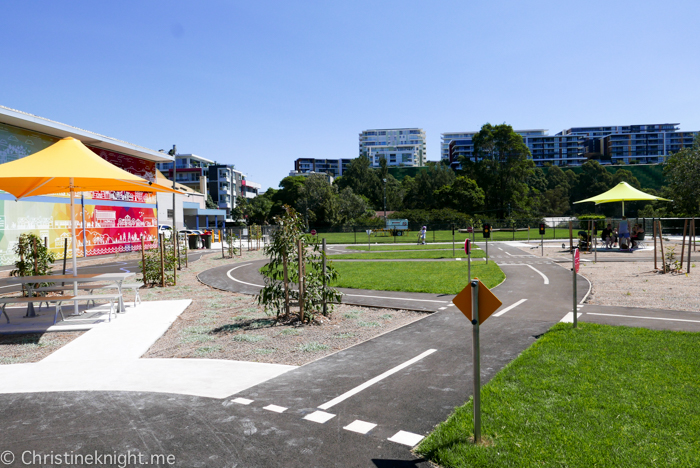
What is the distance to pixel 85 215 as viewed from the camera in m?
31.8

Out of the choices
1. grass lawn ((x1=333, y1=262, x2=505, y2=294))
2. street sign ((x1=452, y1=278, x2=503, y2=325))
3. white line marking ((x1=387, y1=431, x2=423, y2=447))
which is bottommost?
white line marking ((x1=387, y1=431, x2=423, y2=447))

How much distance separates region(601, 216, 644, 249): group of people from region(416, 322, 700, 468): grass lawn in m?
25.4

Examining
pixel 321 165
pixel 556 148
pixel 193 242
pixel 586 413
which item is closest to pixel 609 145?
pixel 556 148

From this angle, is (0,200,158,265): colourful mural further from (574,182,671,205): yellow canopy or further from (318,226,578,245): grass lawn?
(574,182,671,205): yellow canopy

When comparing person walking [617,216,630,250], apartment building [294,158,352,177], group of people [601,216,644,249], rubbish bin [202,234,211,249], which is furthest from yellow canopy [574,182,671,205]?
apartment building [294,158,352,177]

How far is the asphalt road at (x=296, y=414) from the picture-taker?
427cm

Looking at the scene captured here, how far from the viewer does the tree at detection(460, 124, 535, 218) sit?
78000mm

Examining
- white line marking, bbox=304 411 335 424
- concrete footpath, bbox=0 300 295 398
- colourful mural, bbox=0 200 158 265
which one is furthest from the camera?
colourful mural, bbox=0 200 158 265

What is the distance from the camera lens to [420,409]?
17.0 ft

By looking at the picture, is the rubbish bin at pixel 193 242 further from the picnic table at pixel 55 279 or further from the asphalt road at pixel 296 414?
the asphalt road at pixel 296 414

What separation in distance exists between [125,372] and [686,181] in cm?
5545

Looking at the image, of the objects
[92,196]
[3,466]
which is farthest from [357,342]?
[92,196]

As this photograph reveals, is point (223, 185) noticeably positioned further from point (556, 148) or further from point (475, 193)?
point (556, 148)

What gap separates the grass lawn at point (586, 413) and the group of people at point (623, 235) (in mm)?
25424
